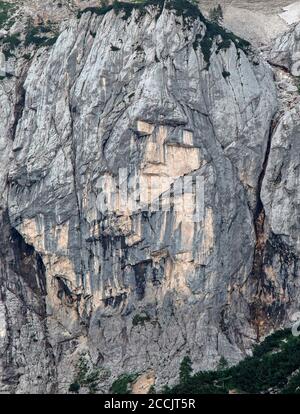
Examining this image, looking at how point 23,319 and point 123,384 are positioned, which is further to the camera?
point 23,319

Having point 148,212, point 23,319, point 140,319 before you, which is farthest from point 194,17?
point 23,319

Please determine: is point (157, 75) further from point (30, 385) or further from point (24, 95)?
point (30, 385)

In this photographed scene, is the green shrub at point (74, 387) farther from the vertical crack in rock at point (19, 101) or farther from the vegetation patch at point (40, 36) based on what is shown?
the vegetation patch at point (40, 36)

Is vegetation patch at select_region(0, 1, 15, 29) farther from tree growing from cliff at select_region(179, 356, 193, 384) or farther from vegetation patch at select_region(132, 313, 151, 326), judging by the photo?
tree growing from cliff at select_region(179, 356, 193, 384)

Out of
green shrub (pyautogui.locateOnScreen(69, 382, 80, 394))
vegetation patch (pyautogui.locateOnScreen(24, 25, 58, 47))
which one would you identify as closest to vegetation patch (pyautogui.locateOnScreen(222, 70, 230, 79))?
vegetation patch (pyautogui.locateOnScreen(24, 25, 58, 47))

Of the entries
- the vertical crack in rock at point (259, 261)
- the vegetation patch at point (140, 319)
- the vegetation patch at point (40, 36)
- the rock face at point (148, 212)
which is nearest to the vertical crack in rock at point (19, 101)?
the rock face at point (148, 212)

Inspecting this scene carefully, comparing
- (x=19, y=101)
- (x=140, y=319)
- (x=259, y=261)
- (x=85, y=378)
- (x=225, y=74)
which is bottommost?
(x=85, y=378)

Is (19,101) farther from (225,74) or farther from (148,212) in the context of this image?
(225,74)
